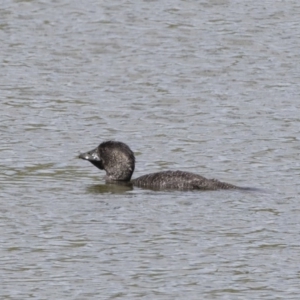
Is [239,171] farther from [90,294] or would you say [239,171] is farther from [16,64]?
[16,64]

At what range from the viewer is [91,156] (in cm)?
1769

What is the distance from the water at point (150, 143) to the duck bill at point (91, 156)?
26 cm

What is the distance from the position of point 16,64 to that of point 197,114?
4909 mm

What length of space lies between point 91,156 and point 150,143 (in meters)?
1.69

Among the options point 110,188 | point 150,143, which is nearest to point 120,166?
point 110,188

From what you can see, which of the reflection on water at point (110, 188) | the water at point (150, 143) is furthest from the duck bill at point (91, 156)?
the reflection on water at point (110, 188)

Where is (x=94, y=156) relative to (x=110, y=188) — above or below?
above

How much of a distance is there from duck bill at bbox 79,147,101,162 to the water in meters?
0.26

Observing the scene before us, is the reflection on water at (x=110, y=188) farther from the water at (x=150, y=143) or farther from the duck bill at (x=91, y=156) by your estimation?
the duck bill at (x=91, y=156)

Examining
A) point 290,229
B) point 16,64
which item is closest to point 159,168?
point 290,229

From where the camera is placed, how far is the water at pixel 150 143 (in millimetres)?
12867

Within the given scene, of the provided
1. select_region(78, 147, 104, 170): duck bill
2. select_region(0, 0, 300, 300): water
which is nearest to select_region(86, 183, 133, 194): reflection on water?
select_region(0, 0, 300, 300): water

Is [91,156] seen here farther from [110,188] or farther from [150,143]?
A: [150,143]

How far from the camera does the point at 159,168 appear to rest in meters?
18.0
